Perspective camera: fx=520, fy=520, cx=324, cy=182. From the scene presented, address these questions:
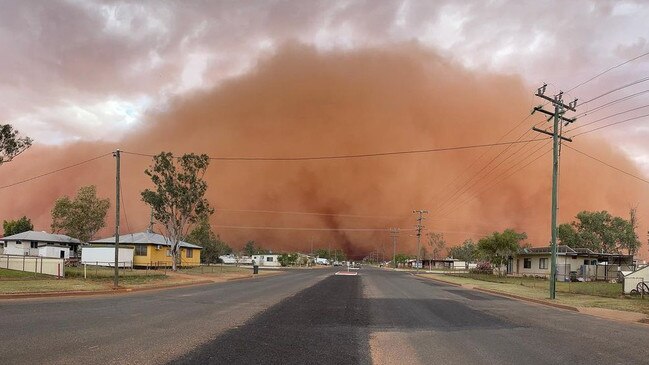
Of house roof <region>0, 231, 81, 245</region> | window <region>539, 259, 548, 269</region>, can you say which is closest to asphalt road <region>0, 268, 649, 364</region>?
window <region>539, 259, 548, 269</region>

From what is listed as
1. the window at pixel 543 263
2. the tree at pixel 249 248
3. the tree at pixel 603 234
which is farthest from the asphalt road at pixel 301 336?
the tree at pixel 249 248

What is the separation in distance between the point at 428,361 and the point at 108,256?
50310mm

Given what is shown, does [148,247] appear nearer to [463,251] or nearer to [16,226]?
[16,226]

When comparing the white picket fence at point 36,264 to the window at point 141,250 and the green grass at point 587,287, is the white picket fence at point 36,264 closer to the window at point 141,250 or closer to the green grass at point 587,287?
the window at point 141,250

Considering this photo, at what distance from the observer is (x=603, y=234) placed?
372 feet

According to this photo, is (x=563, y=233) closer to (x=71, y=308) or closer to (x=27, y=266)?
(x=27, y=266)

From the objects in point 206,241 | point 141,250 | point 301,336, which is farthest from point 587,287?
point 206,241

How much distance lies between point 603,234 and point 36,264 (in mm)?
112491

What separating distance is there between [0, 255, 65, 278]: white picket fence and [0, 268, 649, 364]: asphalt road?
17.2 meters

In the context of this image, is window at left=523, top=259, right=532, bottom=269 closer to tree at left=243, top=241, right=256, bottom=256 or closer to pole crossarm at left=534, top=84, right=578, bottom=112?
pole crossarm at left=534, top=84, right=578, bottom=112

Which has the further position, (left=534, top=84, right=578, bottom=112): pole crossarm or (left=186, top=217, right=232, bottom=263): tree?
(left=186, top=217, right=232, bottom=263): tree

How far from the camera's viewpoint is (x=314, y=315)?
A: 16.2m

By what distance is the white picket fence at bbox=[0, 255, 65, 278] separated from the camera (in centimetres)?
3403

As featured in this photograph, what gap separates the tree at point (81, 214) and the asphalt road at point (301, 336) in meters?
64.8
